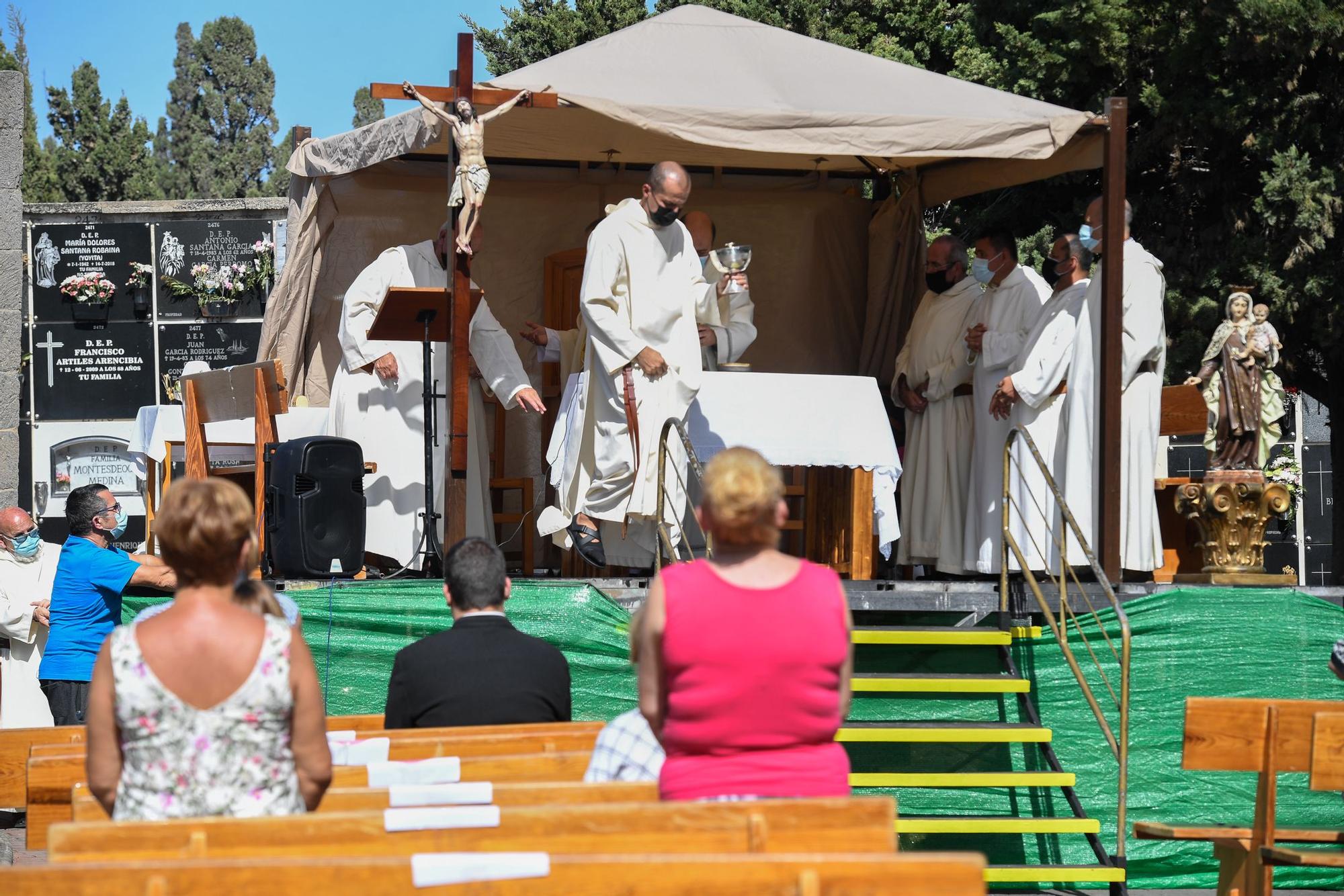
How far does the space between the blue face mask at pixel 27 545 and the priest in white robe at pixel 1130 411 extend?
18.2 feet

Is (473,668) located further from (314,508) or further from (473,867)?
(314,508)

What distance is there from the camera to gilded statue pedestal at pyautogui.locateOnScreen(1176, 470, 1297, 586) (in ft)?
29.4

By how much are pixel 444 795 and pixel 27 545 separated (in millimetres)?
6378

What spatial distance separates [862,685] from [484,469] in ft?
10.6

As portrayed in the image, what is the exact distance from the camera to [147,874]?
3.18 m

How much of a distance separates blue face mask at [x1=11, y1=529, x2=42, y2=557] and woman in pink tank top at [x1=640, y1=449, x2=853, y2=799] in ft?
22.1

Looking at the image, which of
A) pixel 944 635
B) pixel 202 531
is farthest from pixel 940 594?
pixel 202 531

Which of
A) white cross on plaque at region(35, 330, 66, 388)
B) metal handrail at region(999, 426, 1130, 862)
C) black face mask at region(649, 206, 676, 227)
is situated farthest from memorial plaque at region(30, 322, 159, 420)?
metal handrail at region(999, 426, 1130, 862)

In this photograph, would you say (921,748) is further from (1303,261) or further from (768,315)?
(1303,261)

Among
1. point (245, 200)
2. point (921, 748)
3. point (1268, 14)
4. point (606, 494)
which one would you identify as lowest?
point (921, 748)

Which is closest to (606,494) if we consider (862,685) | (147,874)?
(862,685)

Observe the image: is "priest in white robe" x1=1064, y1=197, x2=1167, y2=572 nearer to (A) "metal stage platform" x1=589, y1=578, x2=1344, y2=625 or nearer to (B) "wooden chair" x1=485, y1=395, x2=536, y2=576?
(A) "metal stage platform" x1=589, y1=578, x2=1344, y2=625

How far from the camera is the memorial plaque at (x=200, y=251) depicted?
59.3 feet

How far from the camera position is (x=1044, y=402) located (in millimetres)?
9438
